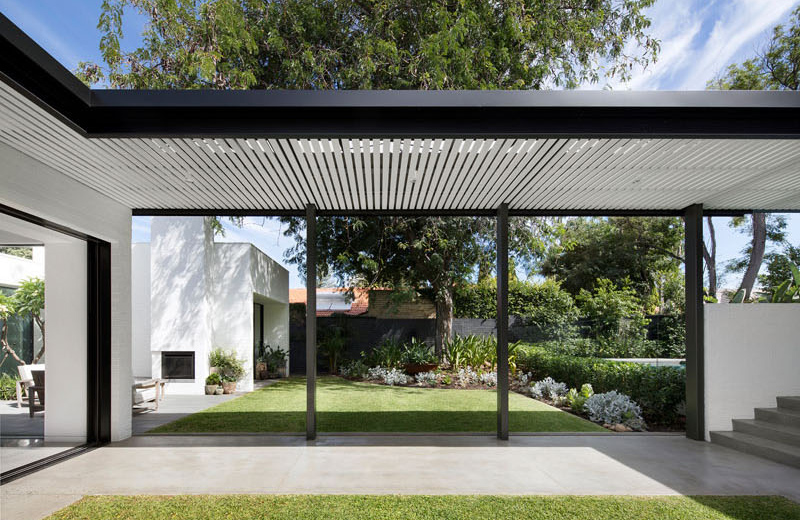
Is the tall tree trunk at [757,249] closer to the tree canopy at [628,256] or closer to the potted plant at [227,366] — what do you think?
the tree canopy at [628,256]

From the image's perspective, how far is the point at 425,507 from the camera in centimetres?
398

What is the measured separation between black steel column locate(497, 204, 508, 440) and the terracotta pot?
698 centimetres

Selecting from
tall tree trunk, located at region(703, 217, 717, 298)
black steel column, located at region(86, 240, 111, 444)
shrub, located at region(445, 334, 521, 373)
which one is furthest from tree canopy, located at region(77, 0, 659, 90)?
tall tree trunk, located at region(703, 217, 717, 298)

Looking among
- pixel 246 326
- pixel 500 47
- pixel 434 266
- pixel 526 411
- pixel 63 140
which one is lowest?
pixel 526 411

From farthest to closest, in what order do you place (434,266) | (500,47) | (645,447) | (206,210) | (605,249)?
(605,249)
(434,266)
(500,47)
(206,210)
(645,447)

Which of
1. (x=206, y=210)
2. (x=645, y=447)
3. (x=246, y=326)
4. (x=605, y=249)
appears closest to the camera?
(x=645, y=447)

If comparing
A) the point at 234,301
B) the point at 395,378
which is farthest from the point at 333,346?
the point at 234,301

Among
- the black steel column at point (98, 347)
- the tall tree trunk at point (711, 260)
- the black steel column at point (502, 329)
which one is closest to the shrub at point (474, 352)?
the black steel column at point (502, 329)

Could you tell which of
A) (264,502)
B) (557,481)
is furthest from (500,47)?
(264,502)

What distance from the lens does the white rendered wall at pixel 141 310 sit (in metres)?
12.5

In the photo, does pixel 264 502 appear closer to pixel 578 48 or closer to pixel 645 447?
pixel 645 447

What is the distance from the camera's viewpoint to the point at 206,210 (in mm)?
6926

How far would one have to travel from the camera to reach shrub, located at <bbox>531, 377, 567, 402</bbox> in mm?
9914

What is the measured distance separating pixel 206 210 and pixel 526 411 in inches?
Answer: 244
